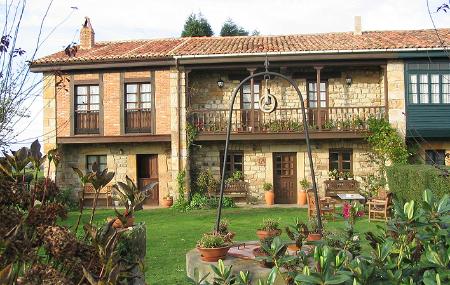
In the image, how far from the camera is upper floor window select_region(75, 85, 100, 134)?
18.3 metres

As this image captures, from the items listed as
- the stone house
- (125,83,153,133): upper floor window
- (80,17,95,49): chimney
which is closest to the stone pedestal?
the stone house

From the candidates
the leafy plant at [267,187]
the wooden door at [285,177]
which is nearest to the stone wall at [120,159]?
the leafy plant at [267,187]

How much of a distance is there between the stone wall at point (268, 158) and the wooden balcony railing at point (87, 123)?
4.04 meters

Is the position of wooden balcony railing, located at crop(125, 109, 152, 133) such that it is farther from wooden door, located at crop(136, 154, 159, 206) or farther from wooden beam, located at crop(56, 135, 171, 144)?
wooden door, located at crop(136, 154, 159, 206)

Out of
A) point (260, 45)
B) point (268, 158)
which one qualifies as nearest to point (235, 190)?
point (268, 158)

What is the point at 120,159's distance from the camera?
18.4 m

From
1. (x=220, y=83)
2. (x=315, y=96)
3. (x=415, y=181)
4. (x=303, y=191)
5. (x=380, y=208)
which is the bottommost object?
(x=380, y=208)

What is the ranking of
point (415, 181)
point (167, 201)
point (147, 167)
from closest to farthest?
point (415, 181), point (167, 201), point (147, 167)

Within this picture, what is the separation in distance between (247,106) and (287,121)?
1.83 meters

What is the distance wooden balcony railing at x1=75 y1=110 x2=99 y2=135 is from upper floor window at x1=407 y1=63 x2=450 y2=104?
1190cm

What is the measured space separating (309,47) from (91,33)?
974 cm

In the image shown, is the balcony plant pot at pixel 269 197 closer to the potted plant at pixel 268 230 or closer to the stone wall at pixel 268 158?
the stone wall at pixel 268 158

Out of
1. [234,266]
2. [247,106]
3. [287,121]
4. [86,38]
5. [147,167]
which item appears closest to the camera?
[234,266]

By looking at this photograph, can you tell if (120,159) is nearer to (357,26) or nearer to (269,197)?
(269,197)
